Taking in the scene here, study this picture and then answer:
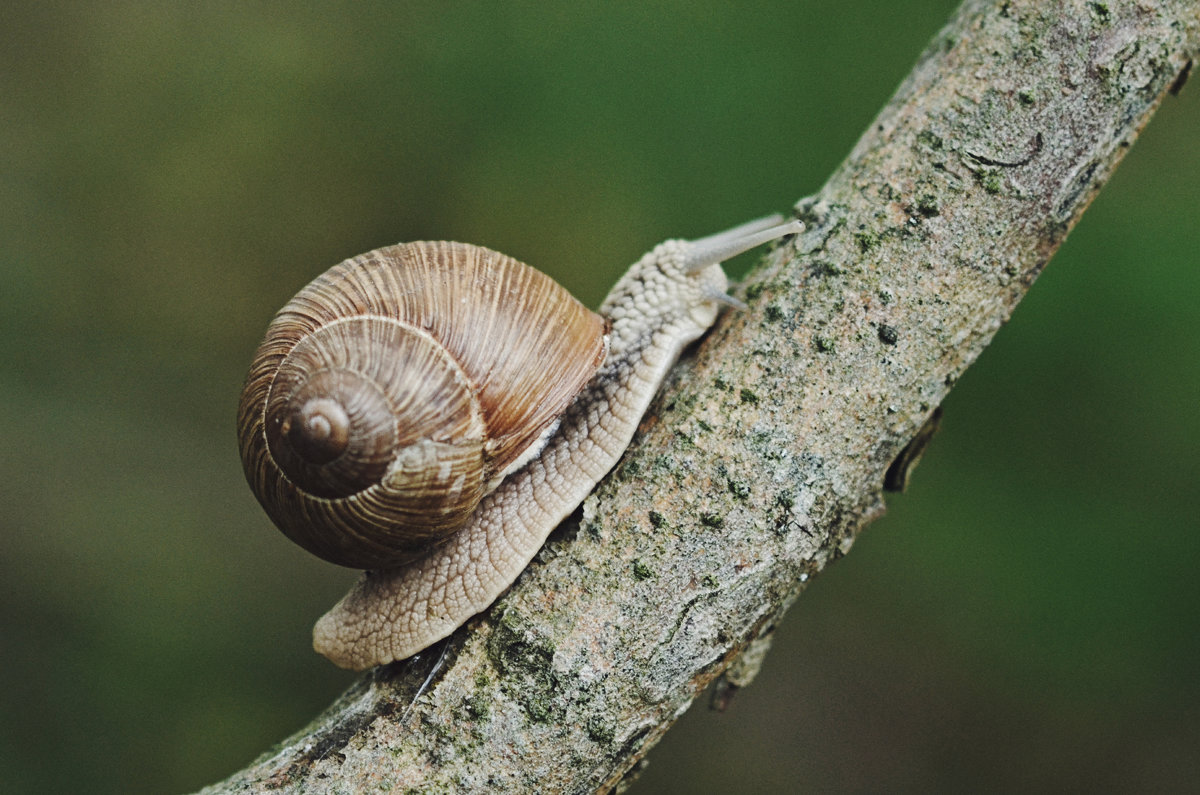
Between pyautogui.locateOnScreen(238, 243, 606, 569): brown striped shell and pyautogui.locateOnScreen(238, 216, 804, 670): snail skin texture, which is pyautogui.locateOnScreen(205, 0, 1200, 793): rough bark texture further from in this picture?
pyautogui.locateOnScreen(238, 243, 606, 569): brown striped shell

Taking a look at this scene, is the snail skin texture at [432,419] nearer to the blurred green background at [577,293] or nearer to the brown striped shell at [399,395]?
the brown striped shell at [399,395]

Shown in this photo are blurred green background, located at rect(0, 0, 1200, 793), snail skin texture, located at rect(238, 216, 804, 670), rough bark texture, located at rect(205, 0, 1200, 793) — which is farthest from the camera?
blurred green background, located at rect(0, 0, 1200, 793)

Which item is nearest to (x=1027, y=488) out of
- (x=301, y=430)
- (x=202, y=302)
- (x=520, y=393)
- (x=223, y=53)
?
(x=520, y=393)

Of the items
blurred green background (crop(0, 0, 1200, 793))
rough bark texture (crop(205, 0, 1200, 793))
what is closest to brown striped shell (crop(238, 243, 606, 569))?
rough bark texture (crop(205, 0, 1200, 793))

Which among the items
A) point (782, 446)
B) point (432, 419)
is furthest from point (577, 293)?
point (782, 446)

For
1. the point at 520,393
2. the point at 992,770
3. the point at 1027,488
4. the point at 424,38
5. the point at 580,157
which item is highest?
the point at 424,38

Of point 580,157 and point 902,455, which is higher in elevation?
point 580,157

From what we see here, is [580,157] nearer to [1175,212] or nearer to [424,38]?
[424,38]
